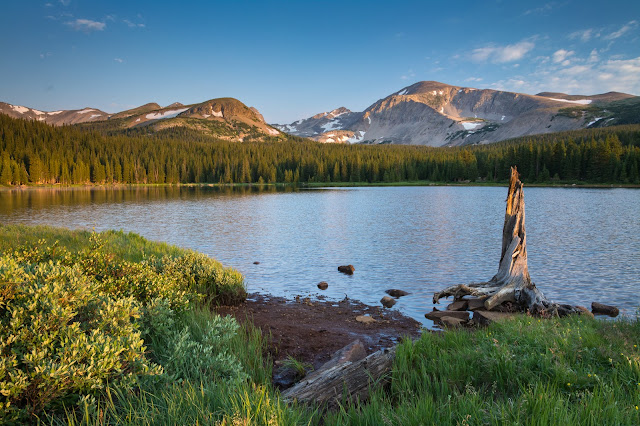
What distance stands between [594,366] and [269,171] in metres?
194

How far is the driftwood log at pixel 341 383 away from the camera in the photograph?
6234 millimetres

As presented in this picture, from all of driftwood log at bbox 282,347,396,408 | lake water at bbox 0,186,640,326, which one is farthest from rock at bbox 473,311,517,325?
driftwood log at bbox 282,347,396,408

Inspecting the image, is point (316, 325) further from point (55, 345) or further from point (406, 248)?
point (406, 248)

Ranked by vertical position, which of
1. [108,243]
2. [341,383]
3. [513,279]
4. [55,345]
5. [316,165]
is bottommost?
[513,279]

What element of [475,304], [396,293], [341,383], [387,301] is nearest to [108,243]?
[387,301]

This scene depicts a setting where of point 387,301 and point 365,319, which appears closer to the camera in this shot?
point 365,319

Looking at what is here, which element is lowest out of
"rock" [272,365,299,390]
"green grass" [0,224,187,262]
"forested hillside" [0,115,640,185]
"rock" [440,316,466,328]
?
"rock" [440,316,466,328]

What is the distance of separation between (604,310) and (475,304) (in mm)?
5060

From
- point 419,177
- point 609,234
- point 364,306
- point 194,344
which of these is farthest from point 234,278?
point 419,177

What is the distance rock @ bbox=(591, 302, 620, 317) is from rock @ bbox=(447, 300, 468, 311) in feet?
16.4

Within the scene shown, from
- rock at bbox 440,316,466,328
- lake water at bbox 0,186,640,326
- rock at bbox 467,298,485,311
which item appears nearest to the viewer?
rock at bbox 440,316,466,328

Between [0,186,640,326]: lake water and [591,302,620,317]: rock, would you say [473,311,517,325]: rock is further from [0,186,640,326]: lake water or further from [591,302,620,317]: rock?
[591,302,620,317]: rock

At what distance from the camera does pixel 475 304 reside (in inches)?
631

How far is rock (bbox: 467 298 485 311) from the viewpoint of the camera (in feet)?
52.0
